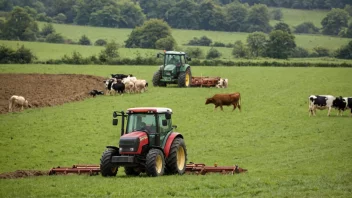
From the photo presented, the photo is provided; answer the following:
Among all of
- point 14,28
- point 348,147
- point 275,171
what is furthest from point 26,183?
point 14,28

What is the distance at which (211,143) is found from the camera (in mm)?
28516

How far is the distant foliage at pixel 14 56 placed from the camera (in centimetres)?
7088

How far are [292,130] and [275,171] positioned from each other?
10.6 metres

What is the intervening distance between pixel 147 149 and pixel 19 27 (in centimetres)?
8973

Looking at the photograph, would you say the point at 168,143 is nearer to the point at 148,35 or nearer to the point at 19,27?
the point at 148,35

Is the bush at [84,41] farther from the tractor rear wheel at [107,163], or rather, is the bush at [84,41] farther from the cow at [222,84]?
the tractor rear wheel at [107,163]

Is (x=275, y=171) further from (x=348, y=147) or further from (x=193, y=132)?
(x=193, y=132)

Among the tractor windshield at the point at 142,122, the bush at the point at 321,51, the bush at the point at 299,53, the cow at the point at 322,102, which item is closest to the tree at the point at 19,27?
the bush at the point at 299,53

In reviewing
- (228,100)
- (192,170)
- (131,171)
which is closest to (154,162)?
(131,171)

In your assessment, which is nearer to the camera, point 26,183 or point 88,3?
point 26,183

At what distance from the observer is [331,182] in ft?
59.8

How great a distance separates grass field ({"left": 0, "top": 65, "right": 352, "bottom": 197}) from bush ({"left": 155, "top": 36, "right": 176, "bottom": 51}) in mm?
47340

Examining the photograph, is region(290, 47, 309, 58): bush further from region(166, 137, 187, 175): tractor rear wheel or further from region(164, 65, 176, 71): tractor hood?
region(166, 137, 187, 175): tractor rear wheel

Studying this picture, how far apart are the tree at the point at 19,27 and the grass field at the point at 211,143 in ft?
193
